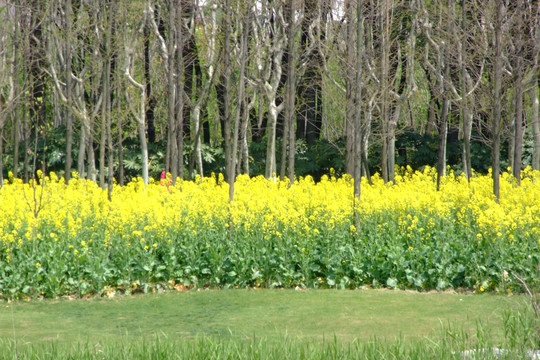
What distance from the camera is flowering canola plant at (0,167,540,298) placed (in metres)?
8.57

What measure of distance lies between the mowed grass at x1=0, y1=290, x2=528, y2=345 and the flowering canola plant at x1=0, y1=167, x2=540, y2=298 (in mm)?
443

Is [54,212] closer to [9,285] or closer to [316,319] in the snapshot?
[9,285]

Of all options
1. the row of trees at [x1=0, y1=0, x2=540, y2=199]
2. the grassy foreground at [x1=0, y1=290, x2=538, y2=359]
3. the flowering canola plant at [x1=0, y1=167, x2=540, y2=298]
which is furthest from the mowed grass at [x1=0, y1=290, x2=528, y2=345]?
the row of trees at [x1=0, y1=0, x2=540, y2=199]

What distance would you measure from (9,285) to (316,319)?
168 inches

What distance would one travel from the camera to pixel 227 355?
436cm

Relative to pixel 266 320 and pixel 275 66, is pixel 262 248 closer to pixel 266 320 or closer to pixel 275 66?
pixel 266 320

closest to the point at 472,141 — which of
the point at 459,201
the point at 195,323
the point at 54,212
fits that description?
the point at 459,201

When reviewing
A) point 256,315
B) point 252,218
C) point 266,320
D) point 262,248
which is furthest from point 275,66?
point 266,320

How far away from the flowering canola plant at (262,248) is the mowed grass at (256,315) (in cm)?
44

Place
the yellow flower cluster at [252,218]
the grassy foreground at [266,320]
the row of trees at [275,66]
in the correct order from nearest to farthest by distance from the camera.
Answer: the grassy foreground at [266,320] → the yellow flower cluster at [252,218] → the row of trees at [275,66]

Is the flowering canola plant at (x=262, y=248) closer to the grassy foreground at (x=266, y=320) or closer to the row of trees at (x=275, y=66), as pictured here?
the grassy foreground at (x=266, y=320)

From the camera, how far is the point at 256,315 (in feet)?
23.5

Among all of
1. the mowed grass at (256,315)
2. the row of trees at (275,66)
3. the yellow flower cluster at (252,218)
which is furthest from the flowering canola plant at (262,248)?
the row of trees at (275,66)

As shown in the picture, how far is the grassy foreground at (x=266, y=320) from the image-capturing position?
17.5 feet
